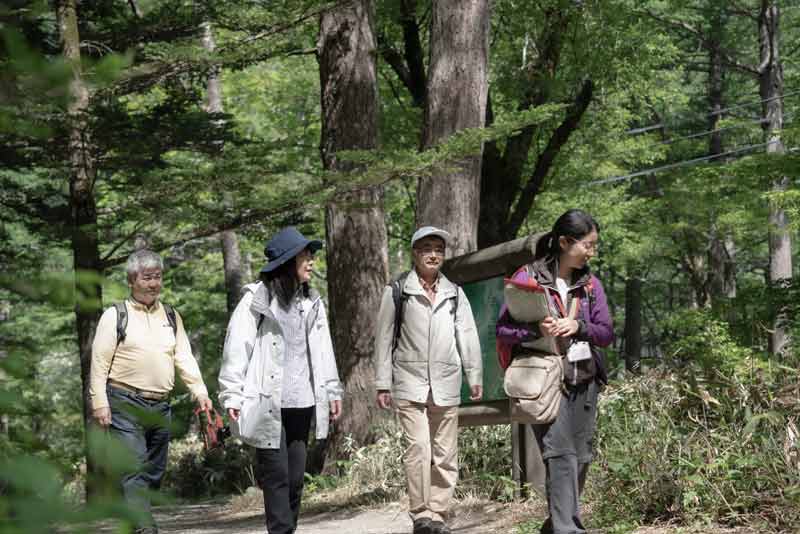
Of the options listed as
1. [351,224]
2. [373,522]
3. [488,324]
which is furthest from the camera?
[351,224]

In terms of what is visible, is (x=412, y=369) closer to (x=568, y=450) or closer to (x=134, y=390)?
(x=568, y=450)

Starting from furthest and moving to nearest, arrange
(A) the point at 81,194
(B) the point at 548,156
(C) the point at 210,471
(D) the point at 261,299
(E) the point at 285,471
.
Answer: (B) the point at 548,156, (C) the point at 210,471, (A) the point at 81,194, (D) the point at 261,299, (E) the point at 285,471

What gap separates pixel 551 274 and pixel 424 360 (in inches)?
54.4

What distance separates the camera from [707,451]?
21.4 feet

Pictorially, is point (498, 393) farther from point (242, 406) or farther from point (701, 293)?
point (701, 293)

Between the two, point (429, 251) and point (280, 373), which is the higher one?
point (429, 251)

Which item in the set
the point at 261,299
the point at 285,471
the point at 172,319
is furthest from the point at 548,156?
the point at 285,471

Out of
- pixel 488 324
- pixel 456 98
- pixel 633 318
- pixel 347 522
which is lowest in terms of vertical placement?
pixel 347 522

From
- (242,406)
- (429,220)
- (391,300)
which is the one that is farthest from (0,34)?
(429,220)

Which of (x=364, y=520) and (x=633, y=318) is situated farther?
(x=633, y=318)

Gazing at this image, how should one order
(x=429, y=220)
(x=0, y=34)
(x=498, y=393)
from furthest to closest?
(x=429, y=220)
(x=498, y=393)
(x=0, y=34)

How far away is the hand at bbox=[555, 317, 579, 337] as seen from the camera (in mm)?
5797

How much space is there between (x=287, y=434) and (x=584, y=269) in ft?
6.26

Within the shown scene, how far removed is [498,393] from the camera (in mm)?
8570
